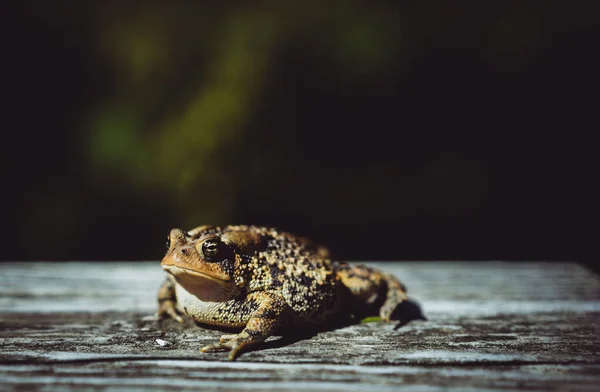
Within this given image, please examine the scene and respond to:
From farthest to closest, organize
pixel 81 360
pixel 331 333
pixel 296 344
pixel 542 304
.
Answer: pixel 542 304, pixel 331 333, pixel 296 344, pixel 81 360

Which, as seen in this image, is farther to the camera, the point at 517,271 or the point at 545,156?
the point at 545,156

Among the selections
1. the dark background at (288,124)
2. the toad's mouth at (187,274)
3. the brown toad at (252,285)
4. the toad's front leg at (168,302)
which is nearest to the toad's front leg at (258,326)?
the brown toad at (252,285)

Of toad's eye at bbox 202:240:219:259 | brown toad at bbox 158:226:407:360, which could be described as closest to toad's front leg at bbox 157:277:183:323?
brown toad at bbox 158:226:407:360

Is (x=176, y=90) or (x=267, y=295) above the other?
(x=176, y=90)

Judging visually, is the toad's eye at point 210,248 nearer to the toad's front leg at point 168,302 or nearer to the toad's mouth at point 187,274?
the toad's mouth at point 187,274

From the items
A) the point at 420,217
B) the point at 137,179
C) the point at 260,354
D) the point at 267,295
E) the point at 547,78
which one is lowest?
the point at 260,354

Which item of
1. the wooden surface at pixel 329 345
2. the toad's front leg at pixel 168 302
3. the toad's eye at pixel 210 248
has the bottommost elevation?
the wooden surface at pixel 329 345

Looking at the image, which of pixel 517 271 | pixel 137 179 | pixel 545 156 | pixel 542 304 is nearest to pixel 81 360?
pixel 542 304

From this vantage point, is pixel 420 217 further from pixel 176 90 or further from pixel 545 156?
Result: pixel 176 90
